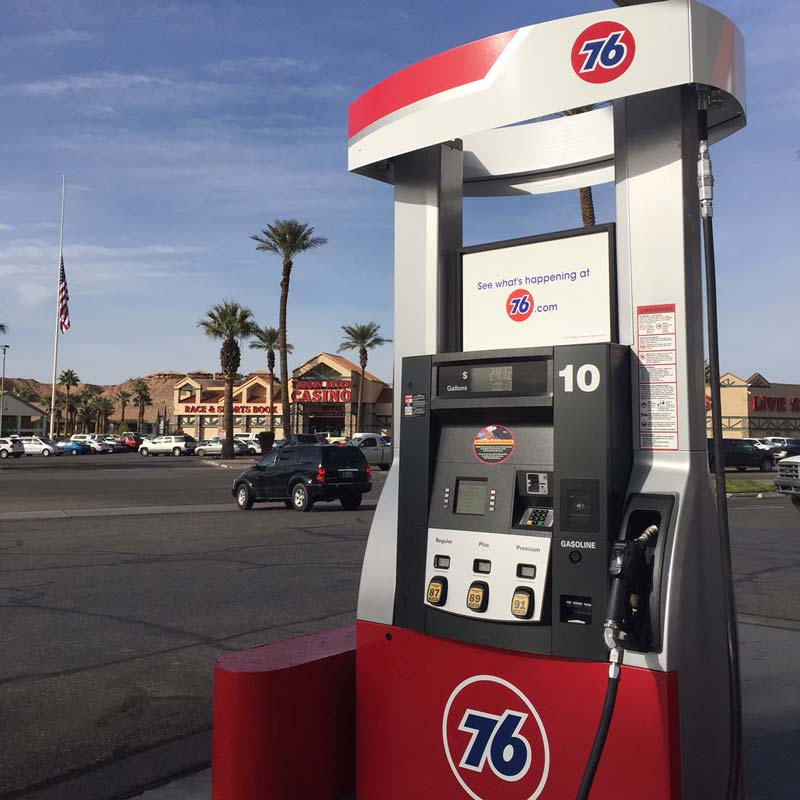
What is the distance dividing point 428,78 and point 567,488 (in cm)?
186

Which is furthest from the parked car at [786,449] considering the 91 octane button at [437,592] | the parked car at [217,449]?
the 91 octane button at [437,592]

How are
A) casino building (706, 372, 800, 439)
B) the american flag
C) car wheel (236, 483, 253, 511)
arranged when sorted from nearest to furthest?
car wheel (236, 483, 253, 511), the american flag, casino building (706, 372, 800, 439)

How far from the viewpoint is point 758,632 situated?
7.15 meters

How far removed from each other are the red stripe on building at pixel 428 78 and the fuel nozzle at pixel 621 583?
1.96 m

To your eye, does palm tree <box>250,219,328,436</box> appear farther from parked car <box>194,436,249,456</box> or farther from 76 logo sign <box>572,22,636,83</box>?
76 logo sign <box>572,22,636,83</box>

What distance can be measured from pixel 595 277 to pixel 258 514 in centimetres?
1557

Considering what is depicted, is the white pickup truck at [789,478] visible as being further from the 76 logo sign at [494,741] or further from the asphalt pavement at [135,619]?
the 76 logo sign at [494,741]

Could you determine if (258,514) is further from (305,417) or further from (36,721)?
(305,417)

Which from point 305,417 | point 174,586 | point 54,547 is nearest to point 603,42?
point 174,586

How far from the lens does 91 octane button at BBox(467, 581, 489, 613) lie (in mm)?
3184

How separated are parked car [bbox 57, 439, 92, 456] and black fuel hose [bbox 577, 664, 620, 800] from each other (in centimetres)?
7300

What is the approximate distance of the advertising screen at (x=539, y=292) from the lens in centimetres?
345

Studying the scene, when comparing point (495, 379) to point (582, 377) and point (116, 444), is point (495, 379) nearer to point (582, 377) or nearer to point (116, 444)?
point (582, 377)

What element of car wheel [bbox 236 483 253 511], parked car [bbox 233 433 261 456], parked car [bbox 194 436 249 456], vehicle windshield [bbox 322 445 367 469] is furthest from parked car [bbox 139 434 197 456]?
vehicle windshield [bbox 322 445 367 469]
